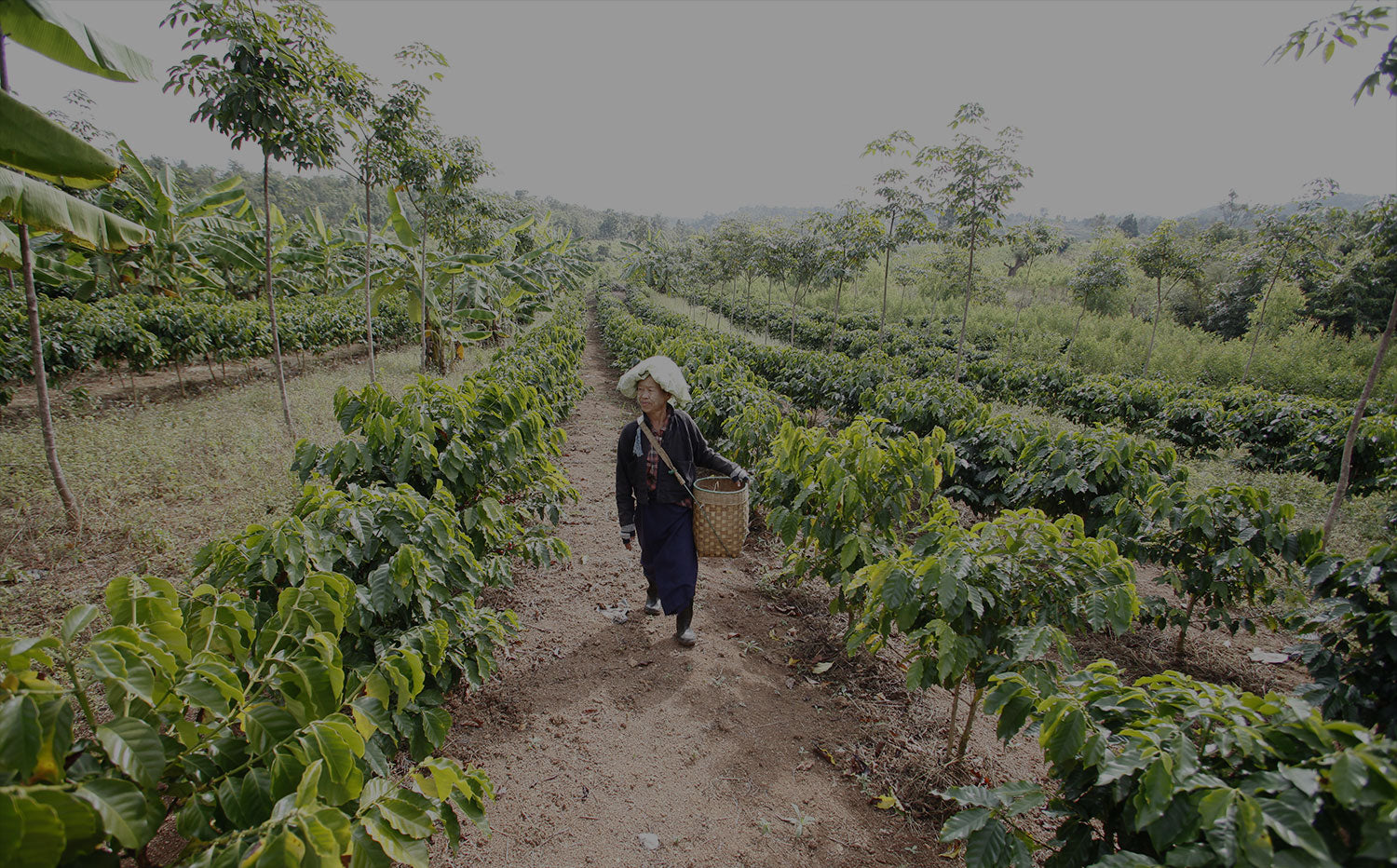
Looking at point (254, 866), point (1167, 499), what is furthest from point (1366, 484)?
point (254, 866)

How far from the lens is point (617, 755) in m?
3.09

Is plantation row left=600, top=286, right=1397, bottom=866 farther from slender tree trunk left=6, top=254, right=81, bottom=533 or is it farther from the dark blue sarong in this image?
slender tree trunk left=6, top=254, right=81, bottom=533

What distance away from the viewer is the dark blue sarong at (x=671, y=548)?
12.4ft

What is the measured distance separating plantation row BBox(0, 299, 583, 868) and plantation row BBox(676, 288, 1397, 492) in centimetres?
787

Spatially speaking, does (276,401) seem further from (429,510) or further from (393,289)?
(429,510)

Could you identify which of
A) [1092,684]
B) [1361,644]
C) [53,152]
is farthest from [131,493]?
[1361,644]

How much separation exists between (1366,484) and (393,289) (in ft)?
49.4

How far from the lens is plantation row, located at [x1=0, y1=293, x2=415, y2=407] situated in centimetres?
863

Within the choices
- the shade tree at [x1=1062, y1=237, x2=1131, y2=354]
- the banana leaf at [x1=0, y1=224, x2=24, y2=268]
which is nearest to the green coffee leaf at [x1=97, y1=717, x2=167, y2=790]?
the banana leaf at [x1=0, y1=224, x2=24, y2=268]

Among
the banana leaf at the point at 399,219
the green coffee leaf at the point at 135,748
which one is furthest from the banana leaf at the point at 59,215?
the banana leaf at the point at 399,219

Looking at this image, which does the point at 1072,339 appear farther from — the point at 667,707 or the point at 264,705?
the point at 264,705

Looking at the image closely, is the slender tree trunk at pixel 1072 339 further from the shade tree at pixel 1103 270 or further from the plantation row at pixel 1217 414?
the plantation row at pixel 1217 414

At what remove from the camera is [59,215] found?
3.90 m

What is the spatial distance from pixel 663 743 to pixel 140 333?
38.5ft
